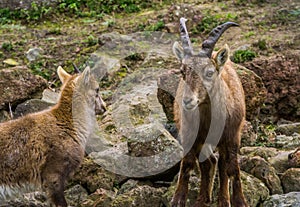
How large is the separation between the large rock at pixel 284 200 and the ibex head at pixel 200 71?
1994 mm

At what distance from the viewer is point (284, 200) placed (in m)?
9.21

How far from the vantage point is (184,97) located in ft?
27.2

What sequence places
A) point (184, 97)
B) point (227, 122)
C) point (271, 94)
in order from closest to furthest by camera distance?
point (184, 97)
point (227, 122)
point (271, 94)

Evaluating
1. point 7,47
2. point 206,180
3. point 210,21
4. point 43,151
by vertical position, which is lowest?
point 7,47

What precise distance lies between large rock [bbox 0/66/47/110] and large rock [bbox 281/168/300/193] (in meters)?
5.90

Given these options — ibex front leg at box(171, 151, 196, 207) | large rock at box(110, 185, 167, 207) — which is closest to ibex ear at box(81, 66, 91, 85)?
large rock at box(110, 185, 167, 207)

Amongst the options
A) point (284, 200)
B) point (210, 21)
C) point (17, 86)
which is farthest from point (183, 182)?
point (210, 21)

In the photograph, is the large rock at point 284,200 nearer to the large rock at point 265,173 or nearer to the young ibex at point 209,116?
the large rock at point 265,173

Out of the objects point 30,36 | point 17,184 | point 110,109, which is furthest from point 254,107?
point 30,36

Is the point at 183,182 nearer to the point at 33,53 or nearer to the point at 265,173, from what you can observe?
the point at 265,173

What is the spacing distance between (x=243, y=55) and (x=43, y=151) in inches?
298

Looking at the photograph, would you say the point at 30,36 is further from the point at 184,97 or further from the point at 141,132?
the point at 184,97

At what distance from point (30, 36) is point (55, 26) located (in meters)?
0.95

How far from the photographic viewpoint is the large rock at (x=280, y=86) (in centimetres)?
1416
